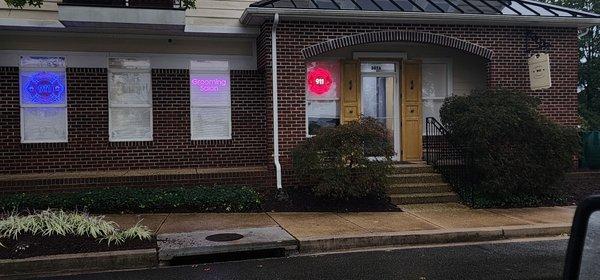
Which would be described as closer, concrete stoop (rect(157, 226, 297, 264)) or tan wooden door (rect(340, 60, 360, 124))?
concrete stoop (rect(157, 226, 297, 264))

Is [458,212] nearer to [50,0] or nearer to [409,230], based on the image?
[409,230]

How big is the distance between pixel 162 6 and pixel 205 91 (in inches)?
81.7

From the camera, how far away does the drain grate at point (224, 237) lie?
7535 millimetres

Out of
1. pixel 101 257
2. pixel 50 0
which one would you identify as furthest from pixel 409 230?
pixel 50 0

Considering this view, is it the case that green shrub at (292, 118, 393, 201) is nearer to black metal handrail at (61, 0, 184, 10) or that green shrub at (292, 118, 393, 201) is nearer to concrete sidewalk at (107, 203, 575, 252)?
concrete sidewalk at (107, 203, 575, 252)

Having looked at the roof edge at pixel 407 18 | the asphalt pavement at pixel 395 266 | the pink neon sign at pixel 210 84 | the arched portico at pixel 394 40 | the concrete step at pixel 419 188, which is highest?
the roof edge at pixel 407 18

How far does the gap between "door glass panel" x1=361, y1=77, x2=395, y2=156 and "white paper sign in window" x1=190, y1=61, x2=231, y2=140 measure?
131 inches

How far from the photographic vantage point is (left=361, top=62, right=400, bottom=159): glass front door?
13016 mm

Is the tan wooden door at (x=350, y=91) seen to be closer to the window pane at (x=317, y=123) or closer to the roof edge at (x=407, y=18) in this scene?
the window pane at (x=317, y=123)

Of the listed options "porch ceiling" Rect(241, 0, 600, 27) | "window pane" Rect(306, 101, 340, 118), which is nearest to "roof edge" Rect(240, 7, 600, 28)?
"porch ceiling" Rect(241, 0, 600, 27)

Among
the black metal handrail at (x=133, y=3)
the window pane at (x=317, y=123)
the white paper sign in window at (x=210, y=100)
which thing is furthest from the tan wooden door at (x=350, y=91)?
the black metal handrail at (x=133, y=3)

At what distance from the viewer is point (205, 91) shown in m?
12.2

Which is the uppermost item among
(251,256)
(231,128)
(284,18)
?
(284,18)

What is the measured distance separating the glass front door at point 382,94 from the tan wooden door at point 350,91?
0.20 m
